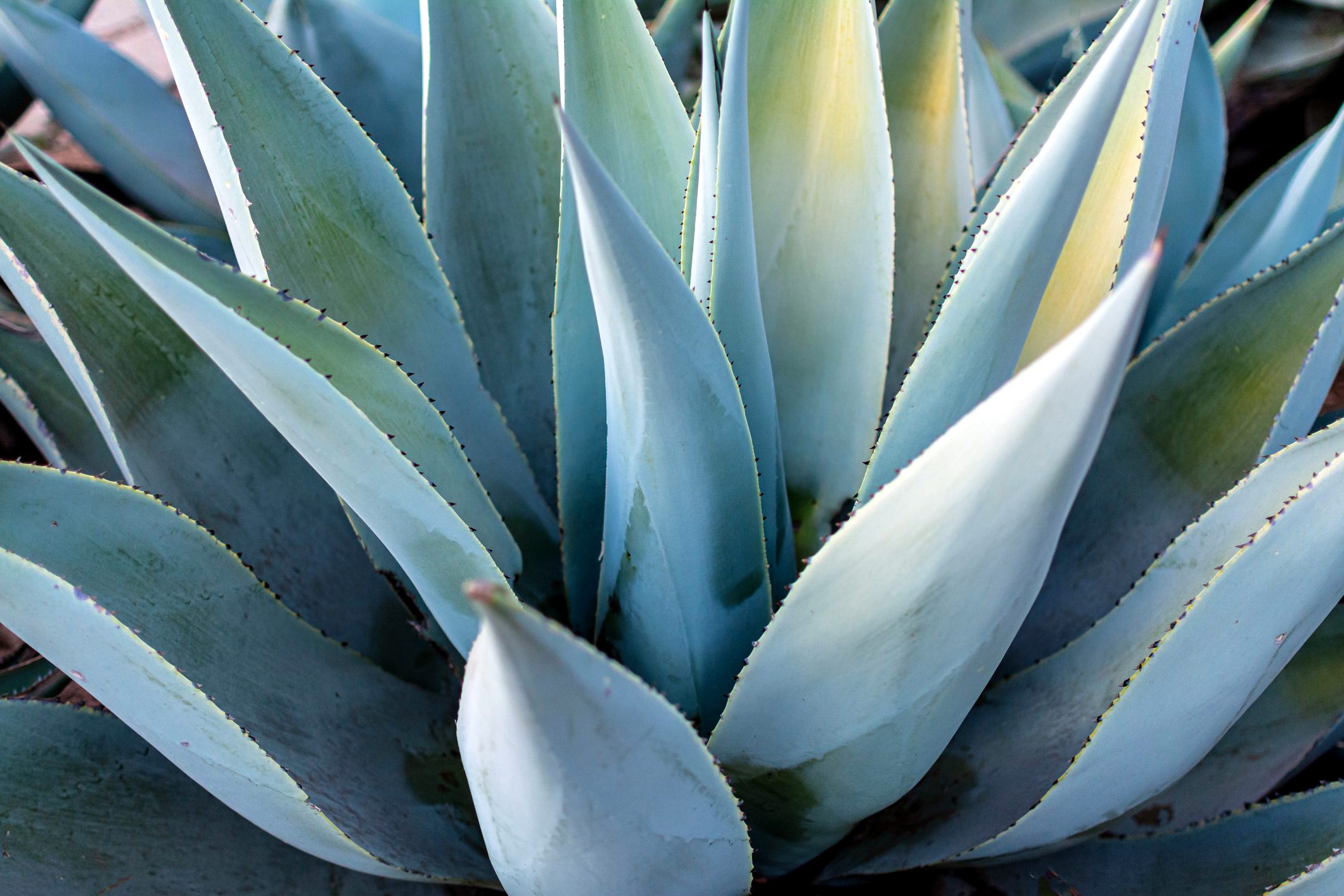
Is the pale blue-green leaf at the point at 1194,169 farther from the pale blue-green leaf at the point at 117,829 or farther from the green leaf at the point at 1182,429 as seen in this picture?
the pale blue-green leaf at the point at 117,829

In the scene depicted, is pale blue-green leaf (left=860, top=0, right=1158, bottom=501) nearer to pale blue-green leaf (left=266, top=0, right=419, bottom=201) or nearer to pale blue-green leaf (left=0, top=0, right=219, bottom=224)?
pale blue-green leaf (left=266, top=0, right=419, bottom=201)

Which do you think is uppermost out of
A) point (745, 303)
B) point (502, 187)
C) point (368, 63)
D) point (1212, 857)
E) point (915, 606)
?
point (368, 63)

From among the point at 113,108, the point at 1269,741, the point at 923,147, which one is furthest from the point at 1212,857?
the point at 113,108

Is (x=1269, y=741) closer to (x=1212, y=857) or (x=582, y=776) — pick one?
(x=1212, y=857)

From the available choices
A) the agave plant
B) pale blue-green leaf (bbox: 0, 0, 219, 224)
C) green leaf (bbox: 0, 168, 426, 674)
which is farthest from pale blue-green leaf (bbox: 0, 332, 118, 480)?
pale blue-green leaf (bbox: 0, 0, 219, 224)

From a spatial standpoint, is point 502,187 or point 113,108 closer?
point 502,187

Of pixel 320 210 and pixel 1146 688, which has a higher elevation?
pixel 320 210

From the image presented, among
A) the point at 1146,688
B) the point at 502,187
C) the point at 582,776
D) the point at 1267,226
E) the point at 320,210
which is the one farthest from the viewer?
the point at 1267,226

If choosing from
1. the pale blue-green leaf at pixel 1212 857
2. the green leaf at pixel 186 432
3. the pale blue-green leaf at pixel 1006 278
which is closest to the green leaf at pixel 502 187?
the green leaf at pixel 186 432
